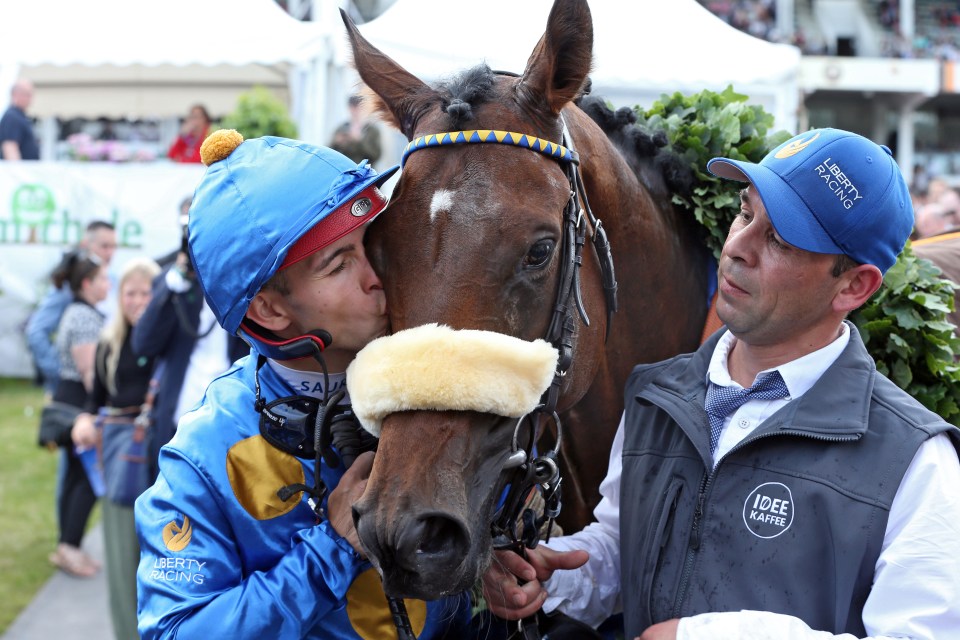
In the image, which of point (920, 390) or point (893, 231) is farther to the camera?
point (920, 390)

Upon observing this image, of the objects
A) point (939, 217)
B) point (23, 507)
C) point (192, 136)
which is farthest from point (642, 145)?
point (192, 136)

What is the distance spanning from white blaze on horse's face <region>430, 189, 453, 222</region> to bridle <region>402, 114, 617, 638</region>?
0.43 feet

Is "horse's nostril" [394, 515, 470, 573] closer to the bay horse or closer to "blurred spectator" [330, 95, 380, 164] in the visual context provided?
the bay horse

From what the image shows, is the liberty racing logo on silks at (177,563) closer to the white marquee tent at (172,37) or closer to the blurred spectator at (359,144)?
the blurred spectator at (359,144)

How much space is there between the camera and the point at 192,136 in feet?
34.0

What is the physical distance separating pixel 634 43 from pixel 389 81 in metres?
4.77

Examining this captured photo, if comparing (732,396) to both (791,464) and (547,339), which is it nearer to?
(791,464)

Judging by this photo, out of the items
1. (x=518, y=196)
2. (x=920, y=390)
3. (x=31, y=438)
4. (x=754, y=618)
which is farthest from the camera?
(x=31, y=438)

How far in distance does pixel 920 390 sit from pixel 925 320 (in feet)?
0.61

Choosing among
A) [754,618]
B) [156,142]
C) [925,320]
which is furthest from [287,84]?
[754,618]

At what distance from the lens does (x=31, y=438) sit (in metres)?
9.26

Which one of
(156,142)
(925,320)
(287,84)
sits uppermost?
(925,320)

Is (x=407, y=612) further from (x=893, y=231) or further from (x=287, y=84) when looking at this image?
(x=287, y=84)

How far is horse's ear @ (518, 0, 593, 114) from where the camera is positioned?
6.70 ft
